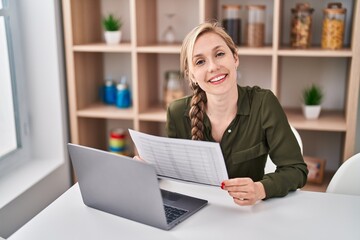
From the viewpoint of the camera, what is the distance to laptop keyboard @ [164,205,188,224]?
50.5 inches

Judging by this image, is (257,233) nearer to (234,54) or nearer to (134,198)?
(134,198)

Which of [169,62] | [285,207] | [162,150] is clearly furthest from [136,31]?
[285,207]

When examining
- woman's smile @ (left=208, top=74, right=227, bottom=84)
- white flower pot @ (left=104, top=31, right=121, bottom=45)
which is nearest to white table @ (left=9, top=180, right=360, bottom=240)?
woman's smile @ (left=208, top=74, right=227, bottom=84)

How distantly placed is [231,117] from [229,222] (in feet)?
1.48

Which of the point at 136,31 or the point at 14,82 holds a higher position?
the point at 136,31

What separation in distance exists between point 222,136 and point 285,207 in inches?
14.1

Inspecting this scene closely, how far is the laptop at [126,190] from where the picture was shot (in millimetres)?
1176

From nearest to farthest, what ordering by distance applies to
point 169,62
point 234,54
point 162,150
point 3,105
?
point 162,150 < point 234,54 < point 3,105 < point 169,62

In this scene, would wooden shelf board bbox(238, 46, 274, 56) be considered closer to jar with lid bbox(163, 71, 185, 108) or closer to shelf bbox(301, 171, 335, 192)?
jar with lid bbox(163, 71, 185, 108)

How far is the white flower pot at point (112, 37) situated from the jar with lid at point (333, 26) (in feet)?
3.55

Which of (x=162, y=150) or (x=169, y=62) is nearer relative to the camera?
(x=162, y=150)

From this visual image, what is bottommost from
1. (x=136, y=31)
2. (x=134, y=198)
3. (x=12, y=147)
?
(x=12, y=147)

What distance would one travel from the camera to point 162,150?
1.34 m

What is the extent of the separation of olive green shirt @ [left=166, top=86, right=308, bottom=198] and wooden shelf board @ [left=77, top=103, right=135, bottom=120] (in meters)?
0.84
